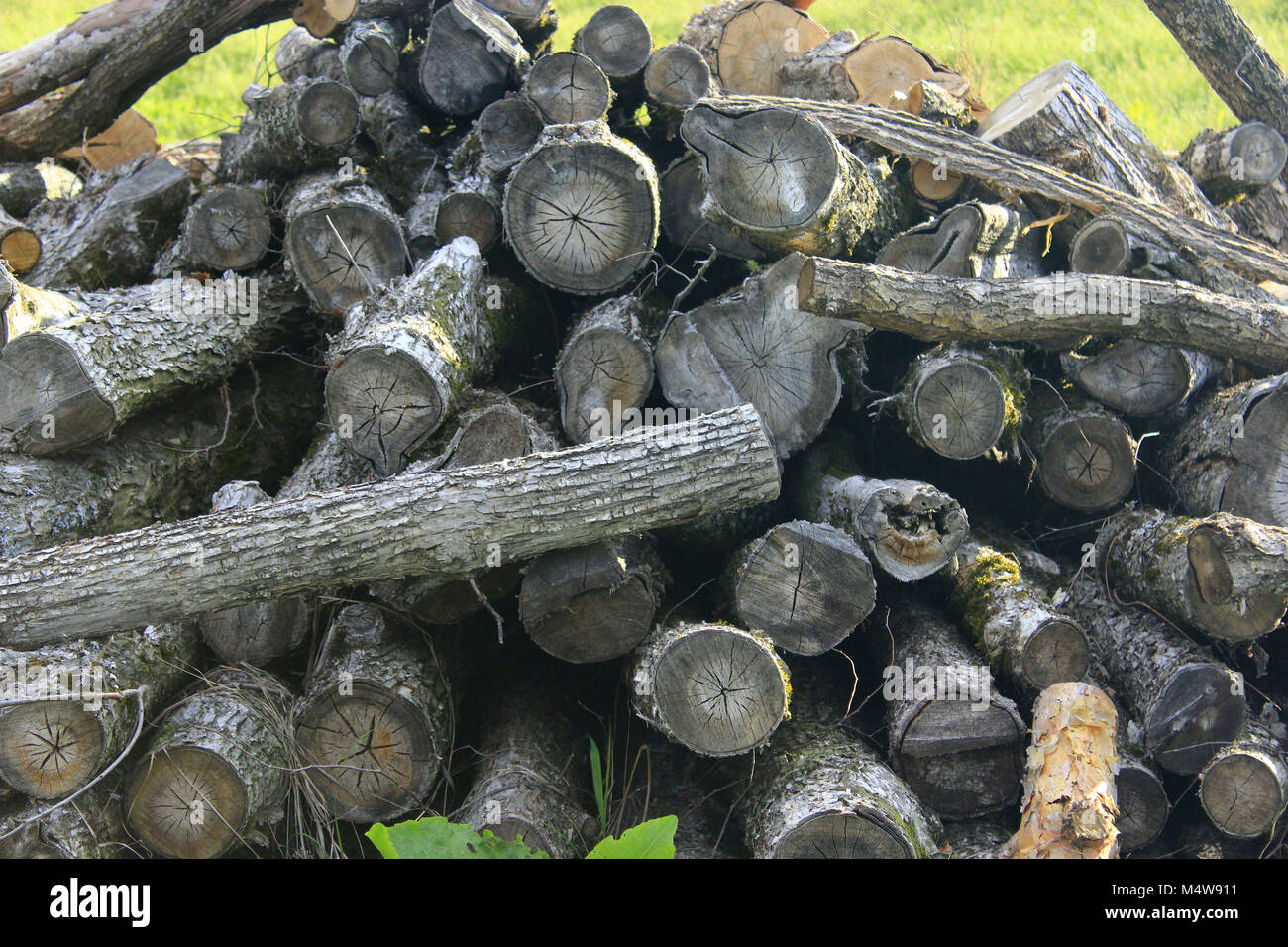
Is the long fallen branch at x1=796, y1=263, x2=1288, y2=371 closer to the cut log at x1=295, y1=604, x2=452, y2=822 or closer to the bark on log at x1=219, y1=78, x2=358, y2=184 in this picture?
the cut log at x1=295, y1=604, x2=452, y2=822

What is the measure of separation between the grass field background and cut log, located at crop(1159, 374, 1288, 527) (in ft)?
19.0

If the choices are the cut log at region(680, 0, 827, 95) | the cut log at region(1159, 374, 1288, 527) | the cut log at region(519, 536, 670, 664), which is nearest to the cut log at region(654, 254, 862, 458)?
the cut log at region(519, 536, 670, 664)

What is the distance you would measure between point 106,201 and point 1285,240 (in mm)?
6737

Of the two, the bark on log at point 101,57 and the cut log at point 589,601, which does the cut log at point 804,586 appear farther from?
the bark on log at point 101,57

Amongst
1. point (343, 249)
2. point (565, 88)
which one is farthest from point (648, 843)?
point (565, 88)

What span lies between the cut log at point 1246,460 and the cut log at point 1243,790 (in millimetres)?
971

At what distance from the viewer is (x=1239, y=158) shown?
564 cm

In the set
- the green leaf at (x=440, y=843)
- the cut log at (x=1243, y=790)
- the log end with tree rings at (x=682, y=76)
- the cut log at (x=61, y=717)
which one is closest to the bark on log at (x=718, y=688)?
the green leaf at (x=440, y=843)

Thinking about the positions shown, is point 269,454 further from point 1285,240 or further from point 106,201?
point 1285,240

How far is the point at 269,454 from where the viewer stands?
4.34 metres

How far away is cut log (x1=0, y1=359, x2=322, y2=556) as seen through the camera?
342 cm

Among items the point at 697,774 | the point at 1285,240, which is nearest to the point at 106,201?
the point at 697,774

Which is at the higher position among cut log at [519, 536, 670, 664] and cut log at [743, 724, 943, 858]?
cut log at [519, 536, 670, 664]

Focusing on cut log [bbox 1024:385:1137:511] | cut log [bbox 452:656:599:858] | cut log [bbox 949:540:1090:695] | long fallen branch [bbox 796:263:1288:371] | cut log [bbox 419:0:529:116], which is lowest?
cut log [bbox 452:656:599:858]
